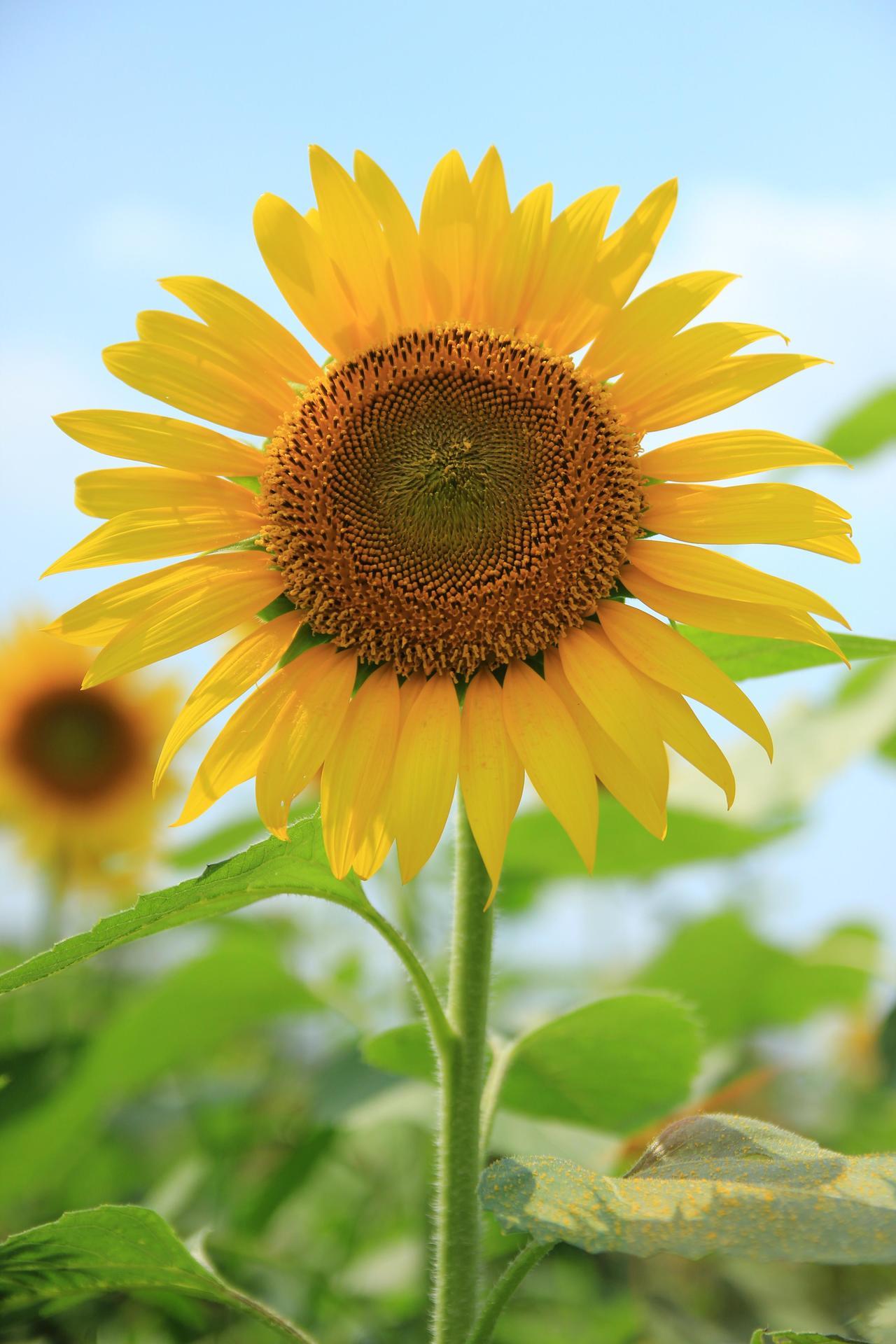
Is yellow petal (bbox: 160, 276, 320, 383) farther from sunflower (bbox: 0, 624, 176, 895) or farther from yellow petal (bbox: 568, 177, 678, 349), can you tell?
sunflower (bbox: 0, 624, 176, 895)

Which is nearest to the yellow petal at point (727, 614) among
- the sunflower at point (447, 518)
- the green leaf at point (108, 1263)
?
the sunflower at point (447, 518)

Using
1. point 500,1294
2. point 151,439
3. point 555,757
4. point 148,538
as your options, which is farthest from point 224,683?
point 500,1294

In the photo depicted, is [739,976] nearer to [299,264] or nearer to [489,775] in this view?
[489,775]

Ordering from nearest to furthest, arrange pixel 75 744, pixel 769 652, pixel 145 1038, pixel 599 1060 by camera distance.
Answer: pixel 769 652
pixel 599 1060
pixel 145 1038
pixel 75 744

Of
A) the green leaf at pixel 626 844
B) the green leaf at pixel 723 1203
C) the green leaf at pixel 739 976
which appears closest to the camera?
the green leaf at pixel 723 1203

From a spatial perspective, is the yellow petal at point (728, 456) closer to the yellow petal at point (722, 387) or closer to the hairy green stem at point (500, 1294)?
the yellow petal at point (722, 387)
